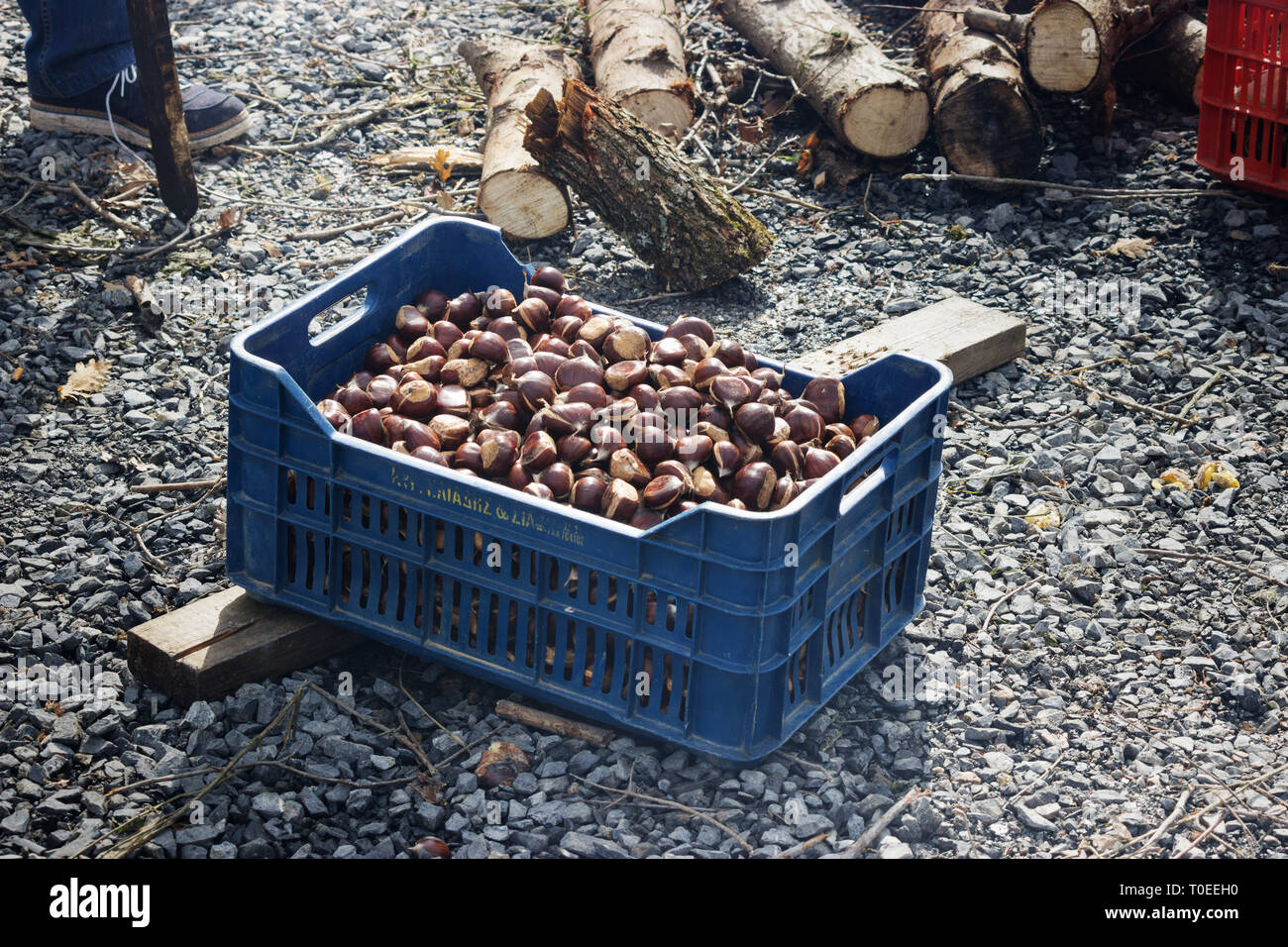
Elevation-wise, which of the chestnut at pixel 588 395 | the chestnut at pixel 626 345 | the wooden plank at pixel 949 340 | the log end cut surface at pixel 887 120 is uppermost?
the log end cut surface at pixel 887 120

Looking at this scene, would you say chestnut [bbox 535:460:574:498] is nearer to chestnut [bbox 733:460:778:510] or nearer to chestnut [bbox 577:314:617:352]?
chestnut [bbox 733:460:778:510]

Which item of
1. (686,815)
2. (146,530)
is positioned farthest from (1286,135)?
(146,530)

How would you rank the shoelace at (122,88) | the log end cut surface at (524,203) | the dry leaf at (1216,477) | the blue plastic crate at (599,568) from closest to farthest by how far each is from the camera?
the blue plastic crate at (599,568) → the dry leaf at (1216,477) → the log end cut surface at (524,203) → the shoelace at (122,88)

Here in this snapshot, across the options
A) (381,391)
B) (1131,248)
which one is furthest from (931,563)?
(1131,248)

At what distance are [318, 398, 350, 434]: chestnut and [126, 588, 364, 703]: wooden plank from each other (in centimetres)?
47

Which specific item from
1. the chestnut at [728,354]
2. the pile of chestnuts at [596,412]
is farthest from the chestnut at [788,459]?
the chestnut at [728,354]

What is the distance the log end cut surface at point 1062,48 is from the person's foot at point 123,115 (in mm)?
3516

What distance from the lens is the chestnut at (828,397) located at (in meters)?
3.34

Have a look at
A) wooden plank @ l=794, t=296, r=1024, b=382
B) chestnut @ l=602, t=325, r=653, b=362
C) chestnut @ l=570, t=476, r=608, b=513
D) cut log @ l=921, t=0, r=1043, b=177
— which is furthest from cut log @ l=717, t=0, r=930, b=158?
chestnut @ l=570, t=476, r=608, b=513

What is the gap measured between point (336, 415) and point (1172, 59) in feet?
15.1

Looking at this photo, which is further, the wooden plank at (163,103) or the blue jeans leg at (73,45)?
the blue jeans leg at (73,45)

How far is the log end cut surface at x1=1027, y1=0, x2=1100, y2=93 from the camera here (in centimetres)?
555

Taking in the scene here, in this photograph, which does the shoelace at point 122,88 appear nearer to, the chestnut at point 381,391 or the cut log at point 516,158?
the cut log at point 516,158
